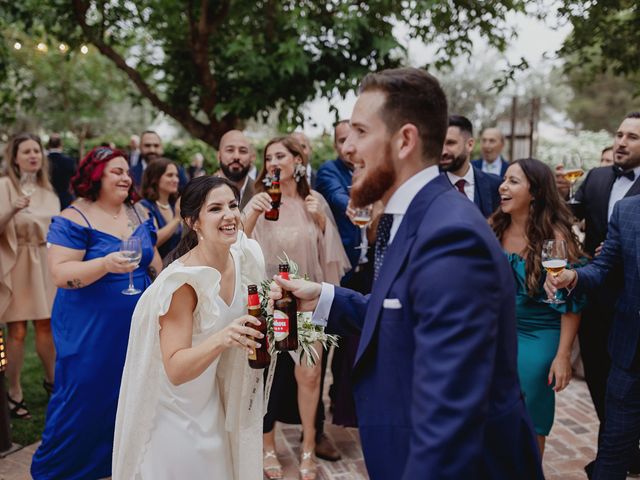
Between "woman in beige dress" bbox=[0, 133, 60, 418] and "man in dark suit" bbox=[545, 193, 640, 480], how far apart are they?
4606mm

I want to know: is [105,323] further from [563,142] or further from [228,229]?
[563,142]

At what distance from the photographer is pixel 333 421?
17.0ft

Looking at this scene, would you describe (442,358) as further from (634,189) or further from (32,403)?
(32,403)

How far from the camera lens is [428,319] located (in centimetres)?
161

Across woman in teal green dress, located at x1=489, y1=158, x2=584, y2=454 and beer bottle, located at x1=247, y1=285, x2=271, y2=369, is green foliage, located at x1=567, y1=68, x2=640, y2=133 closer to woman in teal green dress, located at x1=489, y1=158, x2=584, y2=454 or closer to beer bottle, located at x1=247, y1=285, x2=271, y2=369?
woman in teal green dress, located at x1=489, y1=158, x2=584, y2=454

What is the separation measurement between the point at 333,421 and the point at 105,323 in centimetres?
216

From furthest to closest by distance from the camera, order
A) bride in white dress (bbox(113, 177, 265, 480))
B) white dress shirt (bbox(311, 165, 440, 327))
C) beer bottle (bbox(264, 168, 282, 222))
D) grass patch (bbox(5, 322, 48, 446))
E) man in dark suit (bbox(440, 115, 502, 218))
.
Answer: grass patch (bbox(5, 322, 48, 446)) < man in dark suit (bbox(440, 115, 502, 218)) < beer bottle (bbox(264, 168, 282, 222)) < bride in white dress (bbox(113, 177, 265, 480)) < white dress shirt (bbox(311, 165, 440, 327))

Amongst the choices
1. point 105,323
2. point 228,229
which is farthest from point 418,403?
point 105,323

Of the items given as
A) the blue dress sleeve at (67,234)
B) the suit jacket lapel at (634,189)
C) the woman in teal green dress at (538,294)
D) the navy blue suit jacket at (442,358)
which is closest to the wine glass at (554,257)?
the woman in teal green dress at (538,294)

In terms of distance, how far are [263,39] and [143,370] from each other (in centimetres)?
472

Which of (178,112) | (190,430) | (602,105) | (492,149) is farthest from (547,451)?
(602,105)

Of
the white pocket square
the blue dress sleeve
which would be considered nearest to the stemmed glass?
the blue dress sleeve

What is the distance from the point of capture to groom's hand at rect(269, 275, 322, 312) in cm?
246

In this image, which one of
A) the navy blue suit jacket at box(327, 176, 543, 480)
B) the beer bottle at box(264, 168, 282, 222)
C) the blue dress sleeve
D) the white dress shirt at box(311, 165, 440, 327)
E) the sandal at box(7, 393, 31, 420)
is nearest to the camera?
the navy blue suit jacket at box(327, 176, 543, 480)
